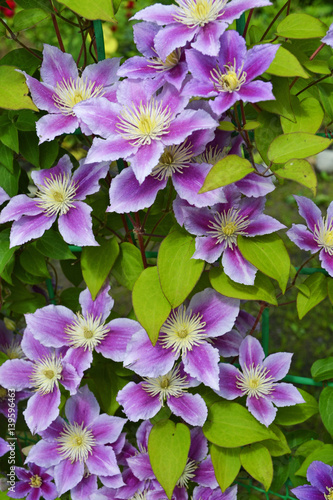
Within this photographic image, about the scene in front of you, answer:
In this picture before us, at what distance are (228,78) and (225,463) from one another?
29.9 inches

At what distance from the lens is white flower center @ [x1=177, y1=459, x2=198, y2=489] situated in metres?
1.09

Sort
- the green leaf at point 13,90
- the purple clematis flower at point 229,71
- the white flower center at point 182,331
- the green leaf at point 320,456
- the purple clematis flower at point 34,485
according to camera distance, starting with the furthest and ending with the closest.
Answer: the purple clematis flower at point 34,485
the green leaf at point 320,456
the white flower center at point 182,331
the green leaf at point 13,90
the purple clematis flower at point 229,71

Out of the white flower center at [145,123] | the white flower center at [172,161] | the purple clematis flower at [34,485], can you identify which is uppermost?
the white flower center at [145,123]

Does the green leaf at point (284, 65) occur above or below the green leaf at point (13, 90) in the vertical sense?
above

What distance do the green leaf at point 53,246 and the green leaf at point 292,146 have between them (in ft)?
1.45

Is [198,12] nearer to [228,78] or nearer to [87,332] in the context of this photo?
[228,78]

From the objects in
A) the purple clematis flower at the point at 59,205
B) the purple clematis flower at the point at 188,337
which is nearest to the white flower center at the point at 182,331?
the purple clematis flower at the point at 188,337

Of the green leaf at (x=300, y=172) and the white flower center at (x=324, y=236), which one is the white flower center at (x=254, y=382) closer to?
the white flower center at (x=324, y=236)

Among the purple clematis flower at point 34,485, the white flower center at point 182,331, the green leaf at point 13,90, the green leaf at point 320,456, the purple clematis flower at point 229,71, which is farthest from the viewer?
the purple clematis flower at point 34,485

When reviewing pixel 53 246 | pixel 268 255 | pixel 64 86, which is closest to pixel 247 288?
pixel 268 255

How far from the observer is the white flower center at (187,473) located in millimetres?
1091

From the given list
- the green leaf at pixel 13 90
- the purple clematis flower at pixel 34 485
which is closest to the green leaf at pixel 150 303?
the green leaf at pixel 13 90

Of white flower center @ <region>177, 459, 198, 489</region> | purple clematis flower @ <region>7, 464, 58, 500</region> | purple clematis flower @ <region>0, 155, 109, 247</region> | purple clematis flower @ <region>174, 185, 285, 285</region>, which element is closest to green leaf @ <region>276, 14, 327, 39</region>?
purple clematis flower @ <region>174, 185, 285, 285</region>

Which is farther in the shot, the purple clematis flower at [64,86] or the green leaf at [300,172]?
the purple clematis flower at [64,86]
